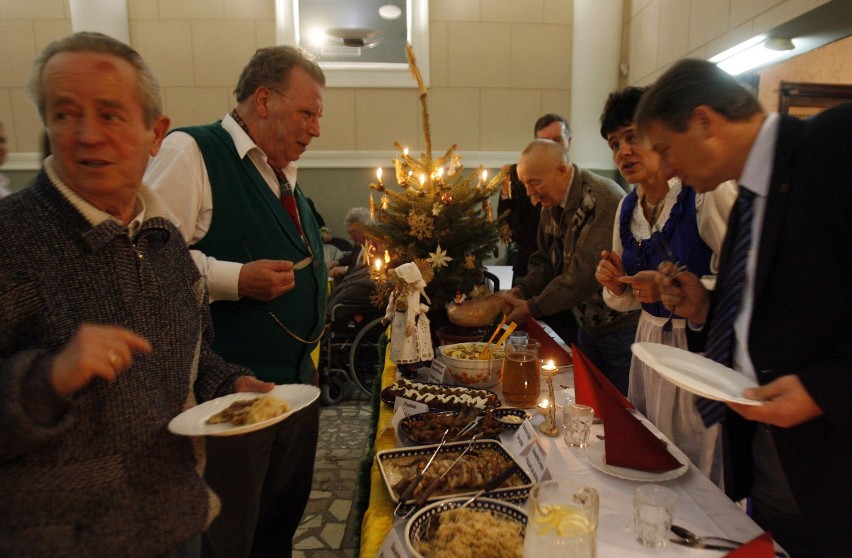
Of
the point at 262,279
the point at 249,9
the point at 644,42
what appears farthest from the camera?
the point at 249,9

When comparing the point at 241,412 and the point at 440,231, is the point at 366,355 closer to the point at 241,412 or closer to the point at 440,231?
the point at 440,231

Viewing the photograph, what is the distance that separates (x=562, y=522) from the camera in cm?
76

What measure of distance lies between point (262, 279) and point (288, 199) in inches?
16.6

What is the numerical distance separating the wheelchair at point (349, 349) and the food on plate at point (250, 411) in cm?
283

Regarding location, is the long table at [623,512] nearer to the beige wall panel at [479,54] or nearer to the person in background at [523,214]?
the person in background at [523,214]

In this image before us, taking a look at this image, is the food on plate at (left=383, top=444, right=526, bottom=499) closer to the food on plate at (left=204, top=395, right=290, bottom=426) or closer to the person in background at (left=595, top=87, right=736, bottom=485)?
the food on plate at (left=204, top=395, right=290, bottom=426)

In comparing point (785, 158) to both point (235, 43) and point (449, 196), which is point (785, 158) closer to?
point (449, 196)

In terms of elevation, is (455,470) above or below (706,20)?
below

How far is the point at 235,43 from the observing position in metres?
5.45

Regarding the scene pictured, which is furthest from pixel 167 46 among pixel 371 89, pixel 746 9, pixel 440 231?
pixel 746 9

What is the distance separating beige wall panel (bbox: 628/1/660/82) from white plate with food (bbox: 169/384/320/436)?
4690mm

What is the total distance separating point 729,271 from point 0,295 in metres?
1.40

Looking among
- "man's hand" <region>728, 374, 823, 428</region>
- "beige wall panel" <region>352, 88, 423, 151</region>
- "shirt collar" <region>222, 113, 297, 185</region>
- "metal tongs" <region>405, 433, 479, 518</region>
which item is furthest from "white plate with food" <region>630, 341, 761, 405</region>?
"beige wall panel" <region>352, 88, 423, 151</region>

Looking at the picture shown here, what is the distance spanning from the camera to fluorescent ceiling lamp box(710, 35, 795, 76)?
3.11 m
